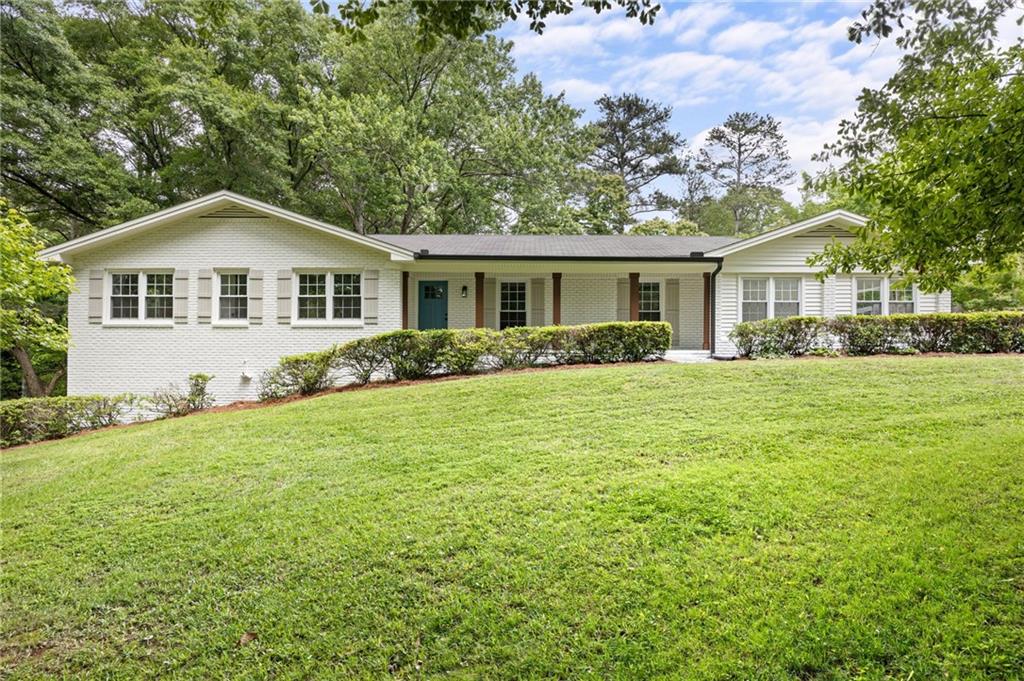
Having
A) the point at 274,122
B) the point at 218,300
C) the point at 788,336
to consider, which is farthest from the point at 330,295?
the point at 274,122

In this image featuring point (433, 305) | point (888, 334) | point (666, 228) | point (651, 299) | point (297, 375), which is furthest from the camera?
point (666, 228)

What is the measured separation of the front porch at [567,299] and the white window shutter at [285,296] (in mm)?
3018

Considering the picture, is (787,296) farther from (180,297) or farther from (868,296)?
(180,297)

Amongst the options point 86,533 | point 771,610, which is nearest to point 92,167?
point 86,533

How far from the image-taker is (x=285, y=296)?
1151 centimetres

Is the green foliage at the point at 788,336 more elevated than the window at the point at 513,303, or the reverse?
the window at the point at 513,303

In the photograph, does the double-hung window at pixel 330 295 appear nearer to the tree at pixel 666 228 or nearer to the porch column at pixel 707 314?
the porch column at pixel 707 314

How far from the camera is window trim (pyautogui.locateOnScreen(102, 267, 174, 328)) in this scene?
37.2ft

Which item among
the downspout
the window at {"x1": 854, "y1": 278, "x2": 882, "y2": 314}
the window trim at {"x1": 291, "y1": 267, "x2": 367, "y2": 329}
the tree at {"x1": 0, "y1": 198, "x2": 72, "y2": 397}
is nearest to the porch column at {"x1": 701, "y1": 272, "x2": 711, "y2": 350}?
the downspout

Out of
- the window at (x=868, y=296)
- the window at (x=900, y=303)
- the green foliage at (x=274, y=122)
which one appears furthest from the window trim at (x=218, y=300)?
the window at (x=900, y=303)

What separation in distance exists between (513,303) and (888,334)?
30.1 feet

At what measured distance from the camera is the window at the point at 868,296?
40.8 feet

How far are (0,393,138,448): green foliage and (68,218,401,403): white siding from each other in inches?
87.3

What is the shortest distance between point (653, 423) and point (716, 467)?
1.39 metres
